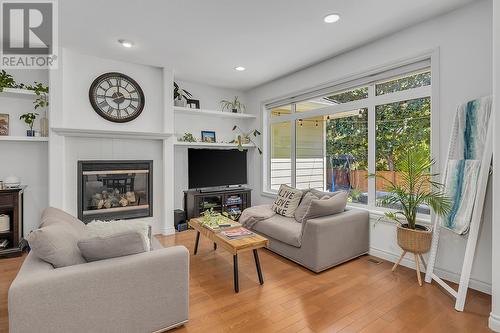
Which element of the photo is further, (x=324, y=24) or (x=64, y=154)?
(x=64, y=154)

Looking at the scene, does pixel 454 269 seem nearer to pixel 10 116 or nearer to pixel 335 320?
pixel 335 320

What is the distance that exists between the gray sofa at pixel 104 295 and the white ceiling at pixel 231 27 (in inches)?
89.2

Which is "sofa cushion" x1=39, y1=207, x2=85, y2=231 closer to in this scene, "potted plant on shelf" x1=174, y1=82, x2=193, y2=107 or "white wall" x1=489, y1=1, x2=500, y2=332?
"potted plant on shelf" x1=174, y1=82, x2=193, y2=107

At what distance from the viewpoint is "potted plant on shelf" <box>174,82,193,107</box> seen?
4.55 m

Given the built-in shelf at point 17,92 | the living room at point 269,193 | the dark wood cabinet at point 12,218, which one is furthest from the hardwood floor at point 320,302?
the built-in shelf at point 17,92

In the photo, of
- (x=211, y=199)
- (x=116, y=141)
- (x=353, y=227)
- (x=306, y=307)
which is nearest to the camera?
(x=306, y=307)

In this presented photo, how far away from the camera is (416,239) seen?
8.44ft

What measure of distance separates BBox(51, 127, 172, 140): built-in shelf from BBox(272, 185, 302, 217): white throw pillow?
202 centimetres

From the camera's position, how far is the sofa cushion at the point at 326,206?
2.94 metres

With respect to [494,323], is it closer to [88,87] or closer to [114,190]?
[114,190]

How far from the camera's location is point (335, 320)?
2.02 meters

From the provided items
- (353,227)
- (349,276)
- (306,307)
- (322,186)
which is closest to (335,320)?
(306,307)

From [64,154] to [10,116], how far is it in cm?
85

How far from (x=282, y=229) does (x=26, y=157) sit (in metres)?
3.63
